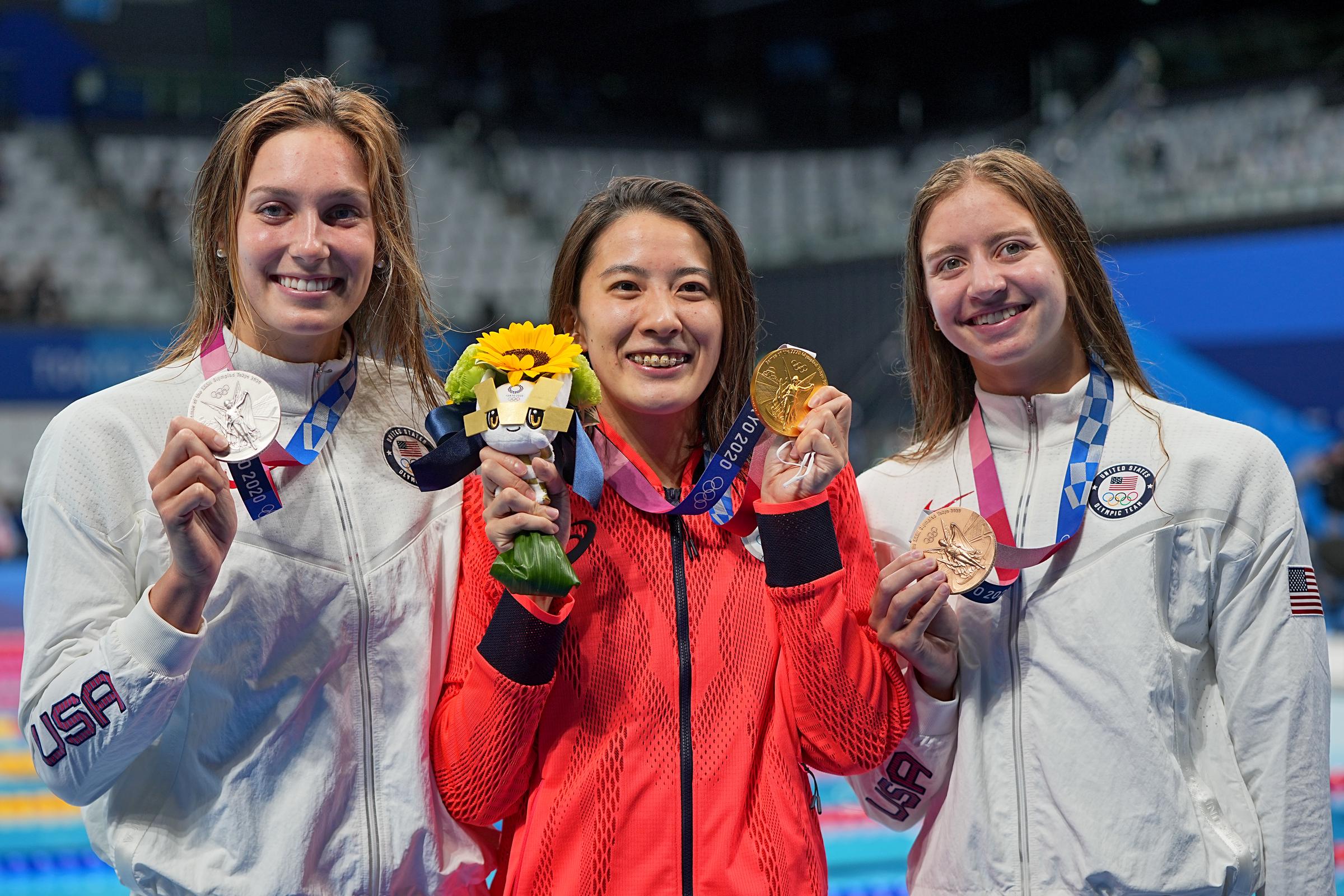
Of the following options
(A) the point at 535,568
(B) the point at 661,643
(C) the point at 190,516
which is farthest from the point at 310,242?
(B) the point at 661,643

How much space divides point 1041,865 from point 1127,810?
17cm

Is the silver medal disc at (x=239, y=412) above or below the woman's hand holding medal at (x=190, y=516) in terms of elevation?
above

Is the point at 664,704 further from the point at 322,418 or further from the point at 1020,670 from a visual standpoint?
the point at 322,418

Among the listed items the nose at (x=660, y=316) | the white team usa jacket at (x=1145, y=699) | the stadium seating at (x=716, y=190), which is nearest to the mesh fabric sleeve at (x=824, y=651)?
the white team usa jacket at (x=1145, y=699)

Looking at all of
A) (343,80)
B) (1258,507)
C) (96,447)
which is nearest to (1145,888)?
(1258,507)

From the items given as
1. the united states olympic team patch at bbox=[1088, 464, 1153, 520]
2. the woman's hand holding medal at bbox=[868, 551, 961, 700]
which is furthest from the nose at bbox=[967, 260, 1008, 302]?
the woman's hand holding medal at bbox=[868, 551, 961, 700]

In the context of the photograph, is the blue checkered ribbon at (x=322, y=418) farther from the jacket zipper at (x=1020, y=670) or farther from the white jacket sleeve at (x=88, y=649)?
the jacket zipper at (x=1020, y=670)

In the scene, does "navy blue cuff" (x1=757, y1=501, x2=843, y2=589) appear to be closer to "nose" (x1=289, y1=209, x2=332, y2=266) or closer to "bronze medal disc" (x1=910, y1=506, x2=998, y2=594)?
"bronze medal disc" (x1=910, y1=506, x2=998, y2=594)

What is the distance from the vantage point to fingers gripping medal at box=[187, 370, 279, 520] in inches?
72.4

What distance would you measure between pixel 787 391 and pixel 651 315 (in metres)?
0.27

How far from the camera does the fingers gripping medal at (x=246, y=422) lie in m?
1.84

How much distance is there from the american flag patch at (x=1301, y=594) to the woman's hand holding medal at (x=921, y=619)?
0.55 m

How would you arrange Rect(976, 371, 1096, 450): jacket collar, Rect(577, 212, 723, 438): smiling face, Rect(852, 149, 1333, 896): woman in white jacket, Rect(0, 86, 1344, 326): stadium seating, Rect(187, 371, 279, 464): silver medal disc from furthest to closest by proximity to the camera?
Rect(0, 86, 1344, 326): stadium seating < Rect(976, 371, 1096, 450): jacket collar < Rect(577, 212, 723, 438): smiling face < Rect(852, 149, 1333, 896): woman in white jacket < Rect(187, 371, 279, 464): silver medal disc

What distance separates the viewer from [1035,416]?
230 centimetres
